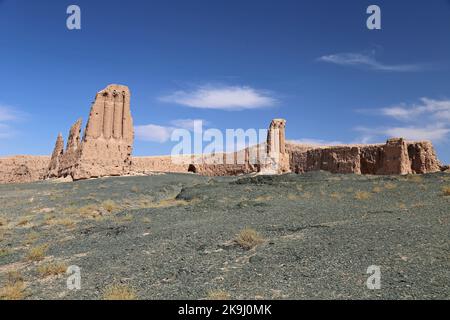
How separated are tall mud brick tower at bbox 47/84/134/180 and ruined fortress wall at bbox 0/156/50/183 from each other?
19980 mm

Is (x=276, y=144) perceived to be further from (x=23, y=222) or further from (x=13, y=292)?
(x=13, y=292)

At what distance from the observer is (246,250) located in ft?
29.5

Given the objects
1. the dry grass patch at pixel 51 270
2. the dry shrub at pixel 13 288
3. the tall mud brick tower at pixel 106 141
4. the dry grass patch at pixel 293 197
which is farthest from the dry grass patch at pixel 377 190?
the tall mud brick tower at pixel 106 141

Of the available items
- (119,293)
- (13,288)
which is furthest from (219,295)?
(13,288)

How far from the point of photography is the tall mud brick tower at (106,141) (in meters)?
35.2

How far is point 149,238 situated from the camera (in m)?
11.0

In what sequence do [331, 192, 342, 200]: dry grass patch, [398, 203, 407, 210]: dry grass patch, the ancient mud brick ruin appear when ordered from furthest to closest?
the ancient mud brick ruin → [331, 192, 342, 200]: dry grass patch → [398, 203, 407, 210]: dry grass patch

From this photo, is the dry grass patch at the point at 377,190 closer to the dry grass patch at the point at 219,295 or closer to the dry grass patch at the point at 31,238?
the dry grass patch at the point at 219,295

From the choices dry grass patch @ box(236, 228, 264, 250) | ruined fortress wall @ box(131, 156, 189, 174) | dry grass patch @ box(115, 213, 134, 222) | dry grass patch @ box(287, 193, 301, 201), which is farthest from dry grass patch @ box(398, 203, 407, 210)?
ruined fortress wall @ box(131, 156, 189, 174)

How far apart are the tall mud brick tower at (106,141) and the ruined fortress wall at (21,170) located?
20.0 m

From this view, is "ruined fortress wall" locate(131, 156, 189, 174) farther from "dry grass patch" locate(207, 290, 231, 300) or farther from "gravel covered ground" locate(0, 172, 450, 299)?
"dry grass patch" locate(207, 290, 231, 300)

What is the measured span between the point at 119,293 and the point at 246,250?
331cm

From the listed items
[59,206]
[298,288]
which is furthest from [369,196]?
[59,206]

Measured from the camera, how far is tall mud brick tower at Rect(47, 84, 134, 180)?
115 ft
